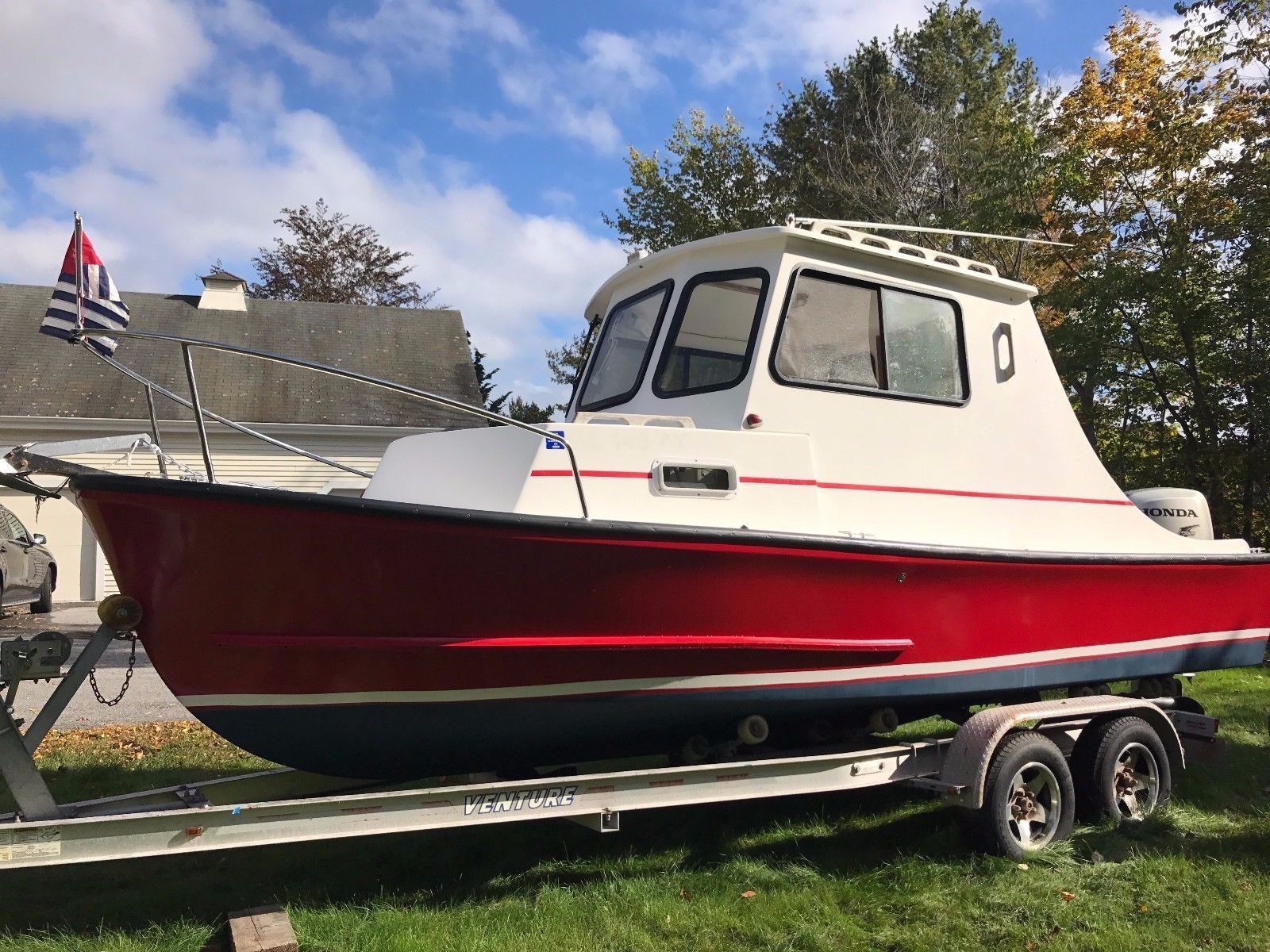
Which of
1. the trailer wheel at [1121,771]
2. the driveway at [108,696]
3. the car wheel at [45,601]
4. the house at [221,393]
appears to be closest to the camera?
the trailer wheel at [1121,771]

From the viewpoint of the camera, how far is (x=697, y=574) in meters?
3.84

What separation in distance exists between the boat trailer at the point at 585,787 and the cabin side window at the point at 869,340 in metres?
1.59

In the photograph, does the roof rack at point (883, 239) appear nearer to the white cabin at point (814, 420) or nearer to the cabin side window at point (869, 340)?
the white cabin at point (814, 420)

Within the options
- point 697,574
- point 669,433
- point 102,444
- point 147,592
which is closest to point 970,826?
point 697,574

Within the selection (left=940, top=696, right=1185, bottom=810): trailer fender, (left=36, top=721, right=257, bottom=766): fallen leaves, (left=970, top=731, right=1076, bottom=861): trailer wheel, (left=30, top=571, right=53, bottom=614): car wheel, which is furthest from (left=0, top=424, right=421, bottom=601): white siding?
(left=970, top=731, right=1076, bottom=861): trailer wheel

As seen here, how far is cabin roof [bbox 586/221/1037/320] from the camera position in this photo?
461 centimetres

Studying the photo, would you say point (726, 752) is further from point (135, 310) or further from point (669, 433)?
point (135, 310)

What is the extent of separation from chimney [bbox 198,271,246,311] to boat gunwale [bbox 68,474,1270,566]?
16609 mm

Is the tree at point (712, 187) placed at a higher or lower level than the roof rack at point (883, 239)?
higher

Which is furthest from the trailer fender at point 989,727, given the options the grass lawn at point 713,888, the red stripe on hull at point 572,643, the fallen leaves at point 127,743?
the fallen leaves at point 127,743

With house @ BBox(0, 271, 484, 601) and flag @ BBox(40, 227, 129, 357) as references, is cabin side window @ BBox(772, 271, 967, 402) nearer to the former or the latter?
flag @ BBox(40, 227, 129, 357)

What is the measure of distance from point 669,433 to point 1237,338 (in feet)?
40.2

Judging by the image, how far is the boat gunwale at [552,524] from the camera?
335 cm

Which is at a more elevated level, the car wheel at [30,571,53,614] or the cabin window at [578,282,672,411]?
the cabin window at [578,282,672,411]
